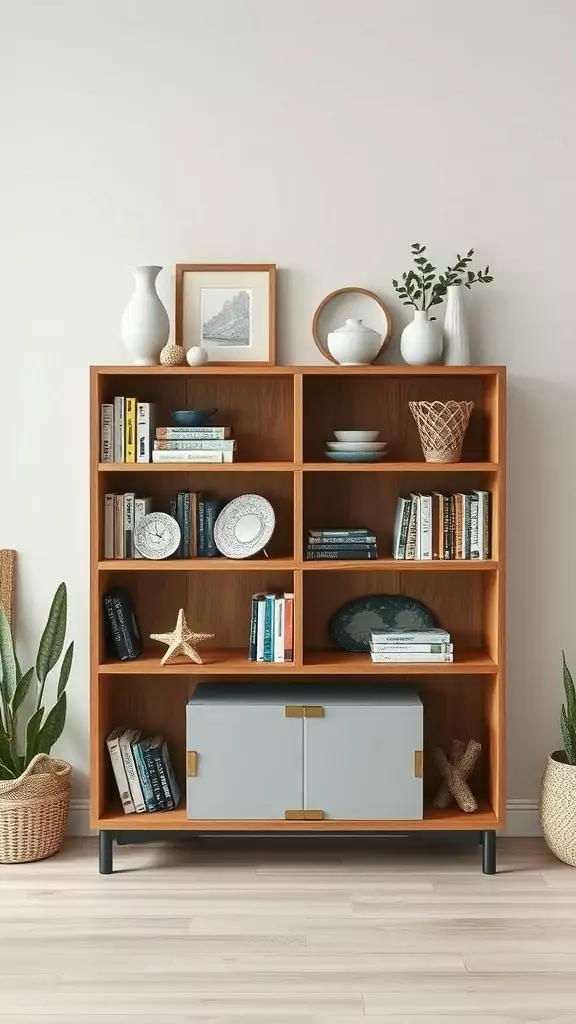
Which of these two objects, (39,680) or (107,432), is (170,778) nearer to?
(39,680)

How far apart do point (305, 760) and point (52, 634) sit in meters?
0.90

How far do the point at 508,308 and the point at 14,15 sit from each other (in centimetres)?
187

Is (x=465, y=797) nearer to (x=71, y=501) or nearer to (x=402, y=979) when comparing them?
(x=402, y=979)

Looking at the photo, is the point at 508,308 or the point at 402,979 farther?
the point at 508,308

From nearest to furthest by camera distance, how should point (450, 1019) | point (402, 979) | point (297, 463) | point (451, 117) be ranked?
point (450, 1019) < point (402, 979) < point (297, 463) < point (451, 117)

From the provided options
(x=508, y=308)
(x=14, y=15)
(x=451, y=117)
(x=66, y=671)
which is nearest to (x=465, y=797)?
(x=66, y=671)

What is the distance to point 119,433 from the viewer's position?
3.30 meters

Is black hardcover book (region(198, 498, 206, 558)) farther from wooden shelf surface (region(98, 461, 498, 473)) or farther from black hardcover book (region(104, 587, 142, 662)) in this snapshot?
black hardcover book (region(104, 587, 142, 662))

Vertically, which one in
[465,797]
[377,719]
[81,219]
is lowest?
[465,797]

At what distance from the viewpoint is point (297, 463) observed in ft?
10.7

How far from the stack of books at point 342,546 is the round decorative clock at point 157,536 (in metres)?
0.42

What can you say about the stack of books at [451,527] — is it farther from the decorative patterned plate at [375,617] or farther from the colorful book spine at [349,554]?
the decorative patterned plate at [375,617]

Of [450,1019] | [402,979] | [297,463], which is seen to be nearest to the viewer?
[450,1019]

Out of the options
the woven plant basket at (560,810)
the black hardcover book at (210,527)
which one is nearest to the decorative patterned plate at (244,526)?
the black hardcover book at (210,527)
